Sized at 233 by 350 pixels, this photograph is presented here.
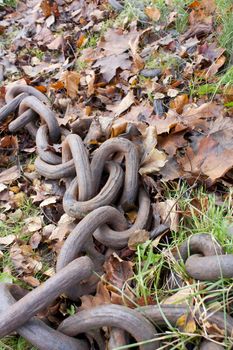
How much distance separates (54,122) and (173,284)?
4.69 ft

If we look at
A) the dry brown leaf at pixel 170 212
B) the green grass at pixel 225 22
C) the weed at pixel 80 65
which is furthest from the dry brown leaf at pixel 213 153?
the weed at pixel 80 65

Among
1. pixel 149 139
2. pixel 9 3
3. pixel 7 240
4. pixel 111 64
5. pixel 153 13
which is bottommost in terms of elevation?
pixel 7 240

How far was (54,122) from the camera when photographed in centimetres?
285

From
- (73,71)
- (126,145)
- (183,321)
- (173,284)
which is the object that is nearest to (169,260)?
(173,284)

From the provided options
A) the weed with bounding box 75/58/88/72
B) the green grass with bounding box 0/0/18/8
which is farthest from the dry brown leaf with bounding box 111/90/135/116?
the green grass with bounding box 0/0/18/8

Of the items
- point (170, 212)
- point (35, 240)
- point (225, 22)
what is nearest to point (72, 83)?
point (225, 22)

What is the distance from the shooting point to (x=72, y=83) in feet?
11.0

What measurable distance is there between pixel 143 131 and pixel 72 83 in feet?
3.38

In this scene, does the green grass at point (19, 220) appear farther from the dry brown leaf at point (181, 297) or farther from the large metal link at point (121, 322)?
the dry brown leaf at point (181, 297)

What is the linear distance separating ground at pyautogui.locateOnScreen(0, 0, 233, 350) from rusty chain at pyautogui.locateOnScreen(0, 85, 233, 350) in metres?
0.06

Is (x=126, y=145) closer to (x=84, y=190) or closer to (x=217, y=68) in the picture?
(x=84, y=190)

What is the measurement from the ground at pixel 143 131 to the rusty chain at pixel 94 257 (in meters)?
0.06

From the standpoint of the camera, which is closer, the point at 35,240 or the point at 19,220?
the point at 35,240

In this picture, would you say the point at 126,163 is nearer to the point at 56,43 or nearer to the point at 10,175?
the point at 10,175
